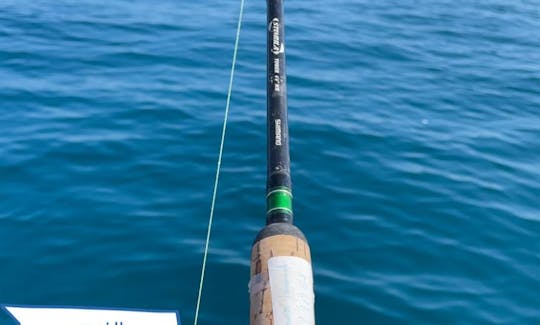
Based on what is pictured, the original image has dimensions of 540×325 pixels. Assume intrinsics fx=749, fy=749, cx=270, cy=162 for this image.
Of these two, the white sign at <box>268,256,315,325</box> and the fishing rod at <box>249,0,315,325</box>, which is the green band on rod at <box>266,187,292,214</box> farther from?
the white sign at <box>268,256,315,325</box>

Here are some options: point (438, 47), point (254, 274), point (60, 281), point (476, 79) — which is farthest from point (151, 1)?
point (254, 274)

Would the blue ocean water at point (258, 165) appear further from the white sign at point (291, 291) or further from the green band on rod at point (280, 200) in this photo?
the white sign at point (291, 291)

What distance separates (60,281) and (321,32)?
9.05m

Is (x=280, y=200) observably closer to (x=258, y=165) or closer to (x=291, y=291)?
(x=291, y=291)

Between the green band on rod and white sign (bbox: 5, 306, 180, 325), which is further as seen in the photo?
white sign (bbox: 5, 306, 180, 325)

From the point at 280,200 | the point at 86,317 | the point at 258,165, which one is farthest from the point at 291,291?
the point at 258,165

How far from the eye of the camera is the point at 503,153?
31.0 ft

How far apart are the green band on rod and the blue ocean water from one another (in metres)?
1.56

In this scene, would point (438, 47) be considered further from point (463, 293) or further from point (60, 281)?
point (60, 281)

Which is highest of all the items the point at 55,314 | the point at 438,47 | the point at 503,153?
the point at 438,47

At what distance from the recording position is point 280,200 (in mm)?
4980

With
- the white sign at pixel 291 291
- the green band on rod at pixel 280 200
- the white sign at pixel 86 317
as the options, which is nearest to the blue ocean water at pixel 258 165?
the white sign at pixel 86 317

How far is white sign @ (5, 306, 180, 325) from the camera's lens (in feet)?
19.0

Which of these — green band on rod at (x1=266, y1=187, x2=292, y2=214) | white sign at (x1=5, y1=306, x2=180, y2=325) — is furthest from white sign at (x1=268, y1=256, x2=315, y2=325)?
white sign at (x1=5, y1=306, x2=180, y2=325)
